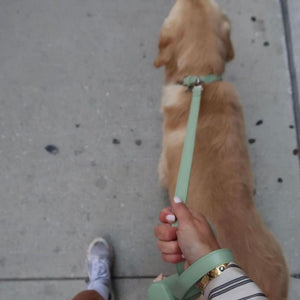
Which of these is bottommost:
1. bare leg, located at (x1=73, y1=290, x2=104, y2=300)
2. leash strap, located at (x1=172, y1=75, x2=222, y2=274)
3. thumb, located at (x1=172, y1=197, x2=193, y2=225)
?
bare leg, located at (x1=73, y1=290, x2=104, y2=300)

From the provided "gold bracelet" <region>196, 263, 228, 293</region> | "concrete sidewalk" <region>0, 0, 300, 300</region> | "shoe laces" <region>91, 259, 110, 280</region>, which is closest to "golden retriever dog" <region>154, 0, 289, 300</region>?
"concrete sidewalk" <region>0, 0, 300, 300</region>

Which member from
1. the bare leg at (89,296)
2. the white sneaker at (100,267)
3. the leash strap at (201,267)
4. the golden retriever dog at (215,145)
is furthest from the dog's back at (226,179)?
the bare leg at (89,296)

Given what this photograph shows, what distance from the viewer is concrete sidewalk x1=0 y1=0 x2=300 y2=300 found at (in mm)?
2273

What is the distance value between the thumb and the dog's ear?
45.8 inches

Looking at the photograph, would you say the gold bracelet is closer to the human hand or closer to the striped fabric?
the striped fabric

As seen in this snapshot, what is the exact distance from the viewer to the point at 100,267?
2.11 meters

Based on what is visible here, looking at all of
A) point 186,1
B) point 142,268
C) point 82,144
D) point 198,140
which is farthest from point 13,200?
point 186,1

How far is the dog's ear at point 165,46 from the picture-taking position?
2.03m

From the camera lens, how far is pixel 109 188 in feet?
7.84

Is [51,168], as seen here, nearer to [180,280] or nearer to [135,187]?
[135,187]

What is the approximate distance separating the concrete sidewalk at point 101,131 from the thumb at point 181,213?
1.13m

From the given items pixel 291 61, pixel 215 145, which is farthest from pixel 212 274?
pixel 291 61

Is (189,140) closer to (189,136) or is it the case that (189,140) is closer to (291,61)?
(189,136)

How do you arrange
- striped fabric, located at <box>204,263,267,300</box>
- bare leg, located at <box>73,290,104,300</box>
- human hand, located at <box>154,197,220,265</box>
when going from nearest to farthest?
1. striped fabric, located at <box>204,263,267,300</box>
2. human hand, located at <box>154,197,220,265</box>
3. bare leg, located at <box>73,290,104,300</box>
